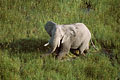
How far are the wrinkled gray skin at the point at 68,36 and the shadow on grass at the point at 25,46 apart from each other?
0.51 meters

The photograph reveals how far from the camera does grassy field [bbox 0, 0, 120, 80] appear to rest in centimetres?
559

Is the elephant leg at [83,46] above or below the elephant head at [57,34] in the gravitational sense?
below

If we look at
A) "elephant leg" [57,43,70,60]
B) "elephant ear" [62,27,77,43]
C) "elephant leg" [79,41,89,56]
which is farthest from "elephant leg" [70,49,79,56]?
"elephant ear" [62,27,77,43]

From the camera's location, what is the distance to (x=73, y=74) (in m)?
5.69

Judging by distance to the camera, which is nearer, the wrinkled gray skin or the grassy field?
the grassy field

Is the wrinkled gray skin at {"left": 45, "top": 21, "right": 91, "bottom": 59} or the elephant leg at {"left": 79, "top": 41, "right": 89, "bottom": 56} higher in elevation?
the wrinkled gray skin at {"left": 45, "top": 21, "right": 91, "bottom": 59}

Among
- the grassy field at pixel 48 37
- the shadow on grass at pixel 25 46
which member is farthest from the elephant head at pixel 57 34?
the shadow on grass at pixel 25 46

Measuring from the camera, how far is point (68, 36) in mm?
6117

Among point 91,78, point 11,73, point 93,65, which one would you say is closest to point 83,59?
point 93,65

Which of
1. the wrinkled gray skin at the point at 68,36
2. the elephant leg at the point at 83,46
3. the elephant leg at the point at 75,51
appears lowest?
the elephant leg at the point at 75,51

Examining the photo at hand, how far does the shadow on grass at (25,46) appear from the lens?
20.5 feet

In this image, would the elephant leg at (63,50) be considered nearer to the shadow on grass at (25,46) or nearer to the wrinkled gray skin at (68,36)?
the wrinkled gray skin at (68,36)

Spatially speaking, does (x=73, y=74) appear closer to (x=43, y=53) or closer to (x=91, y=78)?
(x=91, y=78)

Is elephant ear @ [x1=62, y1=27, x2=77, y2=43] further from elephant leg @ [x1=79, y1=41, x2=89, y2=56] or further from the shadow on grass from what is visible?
the shadow on grass
